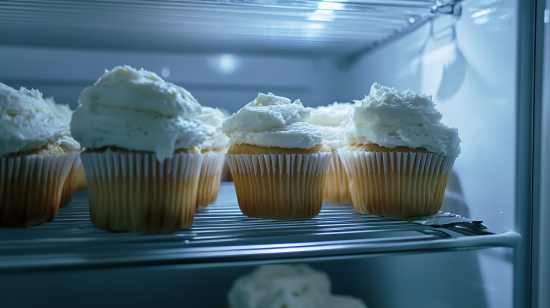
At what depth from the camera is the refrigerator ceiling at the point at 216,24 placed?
1.27 m

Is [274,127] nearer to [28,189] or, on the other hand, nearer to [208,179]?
[208,179]

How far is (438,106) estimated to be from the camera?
1.39 m

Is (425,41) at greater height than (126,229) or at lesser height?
greater

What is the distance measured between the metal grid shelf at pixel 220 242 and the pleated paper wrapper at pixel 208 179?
132 mm

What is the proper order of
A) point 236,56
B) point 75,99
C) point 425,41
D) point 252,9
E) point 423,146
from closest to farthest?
point 423,146
point 252,9
point 425,41
point 75,99
point 236,56

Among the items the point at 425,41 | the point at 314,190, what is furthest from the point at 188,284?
the point at 425,41

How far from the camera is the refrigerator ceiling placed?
4.18ft

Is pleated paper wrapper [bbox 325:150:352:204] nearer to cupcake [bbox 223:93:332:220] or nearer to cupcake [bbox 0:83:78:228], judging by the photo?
cupcake [bbox 223:93:332:220]

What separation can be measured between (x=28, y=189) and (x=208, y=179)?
1.76 ft

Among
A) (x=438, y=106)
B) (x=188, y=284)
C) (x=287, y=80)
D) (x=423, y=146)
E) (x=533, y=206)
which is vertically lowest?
(x=188, y=284)

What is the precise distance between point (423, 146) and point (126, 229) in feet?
2.80

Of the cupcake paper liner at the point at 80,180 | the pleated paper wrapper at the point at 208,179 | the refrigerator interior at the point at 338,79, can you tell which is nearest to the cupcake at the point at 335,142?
the refrigerator interior at the point at 338,79

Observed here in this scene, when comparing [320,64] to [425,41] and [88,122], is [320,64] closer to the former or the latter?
[425,41]

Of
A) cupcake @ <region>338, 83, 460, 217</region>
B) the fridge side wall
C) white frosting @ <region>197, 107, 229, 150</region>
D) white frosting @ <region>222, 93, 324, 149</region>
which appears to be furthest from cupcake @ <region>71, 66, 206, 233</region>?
the fridge side wall
